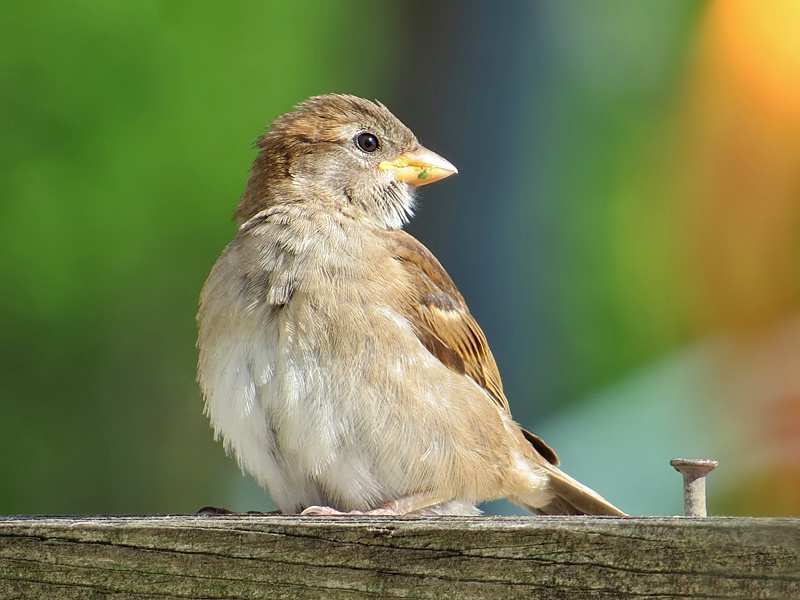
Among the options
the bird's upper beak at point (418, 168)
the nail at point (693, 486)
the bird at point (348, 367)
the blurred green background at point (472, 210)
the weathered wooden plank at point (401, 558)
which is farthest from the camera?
the blurred green background at point (472, 210)

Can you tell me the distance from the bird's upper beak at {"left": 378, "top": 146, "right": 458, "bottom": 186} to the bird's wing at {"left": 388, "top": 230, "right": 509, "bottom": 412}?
0.77 feet

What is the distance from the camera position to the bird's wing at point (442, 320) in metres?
3.01

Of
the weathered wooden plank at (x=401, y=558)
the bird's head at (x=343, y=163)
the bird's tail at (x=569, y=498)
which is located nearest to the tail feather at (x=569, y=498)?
the bird's tail at (x=569, y=498)

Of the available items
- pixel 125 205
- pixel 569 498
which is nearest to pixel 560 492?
pixel 569 498

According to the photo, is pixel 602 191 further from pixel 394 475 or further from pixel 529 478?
pixel 394 475

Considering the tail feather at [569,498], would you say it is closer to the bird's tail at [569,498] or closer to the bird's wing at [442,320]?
the bird's tail at [569,498]

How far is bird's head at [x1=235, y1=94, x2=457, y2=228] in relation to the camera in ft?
10.8

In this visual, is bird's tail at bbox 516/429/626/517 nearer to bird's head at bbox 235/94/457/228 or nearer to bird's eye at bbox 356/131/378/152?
bird's head at bbox 235/94/457/228

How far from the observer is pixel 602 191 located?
4.48 metres

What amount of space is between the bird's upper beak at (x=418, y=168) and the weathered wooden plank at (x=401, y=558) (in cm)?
186

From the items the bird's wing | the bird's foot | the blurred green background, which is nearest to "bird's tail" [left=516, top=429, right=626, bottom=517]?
the bird's wing

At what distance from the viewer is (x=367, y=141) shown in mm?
3480

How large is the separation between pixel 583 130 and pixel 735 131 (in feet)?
2.07

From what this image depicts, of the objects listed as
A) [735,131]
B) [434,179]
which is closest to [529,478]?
[434,179]
